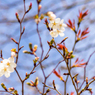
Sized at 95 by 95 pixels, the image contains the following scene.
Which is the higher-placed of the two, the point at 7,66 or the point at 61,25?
the point at 61,25

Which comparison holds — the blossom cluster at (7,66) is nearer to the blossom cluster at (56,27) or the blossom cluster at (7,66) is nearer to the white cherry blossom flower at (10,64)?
the white cherry blossom flower at (10,64)

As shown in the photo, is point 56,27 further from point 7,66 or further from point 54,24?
point 7,66

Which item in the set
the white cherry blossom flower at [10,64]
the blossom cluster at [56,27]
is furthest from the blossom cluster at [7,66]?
the blossom cluster at [56,27]

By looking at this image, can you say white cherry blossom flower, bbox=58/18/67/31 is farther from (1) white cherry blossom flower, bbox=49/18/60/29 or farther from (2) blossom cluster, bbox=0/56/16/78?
(2) blossom cluster, bbox=0/56/16/78

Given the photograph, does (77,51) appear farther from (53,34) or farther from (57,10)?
(53,34)

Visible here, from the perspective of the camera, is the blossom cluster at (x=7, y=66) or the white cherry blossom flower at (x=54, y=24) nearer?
the blossom cluster at (x=7, y=66)

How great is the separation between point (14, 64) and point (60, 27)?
16.6 inches

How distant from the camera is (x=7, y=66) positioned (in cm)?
81

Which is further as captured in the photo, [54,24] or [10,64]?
[54,24]

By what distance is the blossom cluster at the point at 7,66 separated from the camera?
80cm

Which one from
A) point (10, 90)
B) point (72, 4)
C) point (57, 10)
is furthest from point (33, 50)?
point (72, 4)

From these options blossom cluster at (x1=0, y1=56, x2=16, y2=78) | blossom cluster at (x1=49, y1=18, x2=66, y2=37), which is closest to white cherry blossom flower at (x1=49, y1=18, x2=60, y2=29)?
blossom cluster at (x1=49, y1=18, x2=66, y2=37)

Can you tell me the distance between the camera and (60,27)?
97 cm

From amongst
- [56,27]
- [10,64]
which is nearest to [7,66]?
[10,64]
